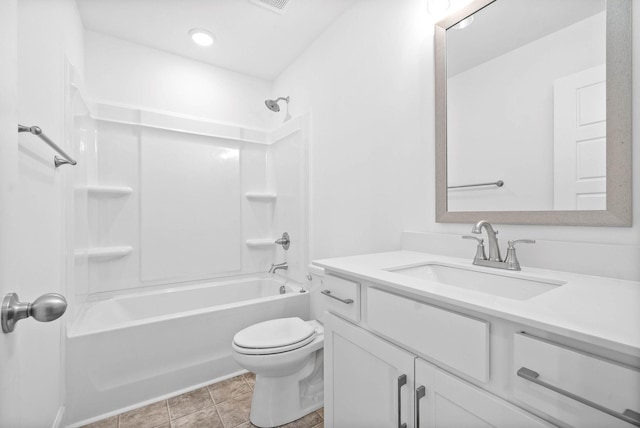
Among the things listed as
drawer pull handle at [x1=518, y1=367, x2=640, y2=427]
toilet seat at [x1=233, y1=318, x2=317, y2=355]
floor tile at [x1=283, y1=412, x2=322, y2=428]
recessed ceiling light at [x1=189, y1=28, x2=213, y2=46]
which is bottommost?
floor tile at [x1=283, y1=412, x2=322, y2=428]

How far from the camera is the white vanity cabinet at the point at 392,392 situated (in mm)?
651

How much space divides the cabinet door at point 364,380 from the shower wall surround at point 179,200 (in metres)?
1.20

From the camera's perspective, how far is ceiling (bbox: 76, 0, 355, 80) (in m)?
1.87

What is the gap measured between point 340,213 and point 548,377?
1479mm

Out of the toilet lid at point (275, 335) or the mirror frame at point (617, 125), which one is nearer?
the mirror frame at point (617, 125)

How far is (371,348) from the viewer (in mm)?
940

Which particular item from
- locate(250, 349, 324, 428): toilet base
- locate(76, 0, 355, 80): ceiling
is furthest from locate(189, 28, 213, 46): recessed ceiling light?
locate(250, 349, 324, 428): toilet base

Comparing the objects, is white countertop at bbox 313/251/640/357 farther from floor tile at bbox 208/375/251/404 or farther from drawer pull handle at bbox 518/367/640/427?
floor tile at bbox 208/375/251/404

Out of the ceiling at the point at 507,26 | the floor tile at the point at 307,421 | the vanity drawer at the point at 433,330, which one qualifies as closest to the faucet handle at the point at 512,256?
the vanity drawer at the point at 433,330

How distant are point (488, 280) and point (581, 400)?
0.53m

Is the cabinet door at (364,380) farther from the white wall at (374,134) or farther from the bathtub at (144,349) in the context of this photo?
the bathtub at (144,349)

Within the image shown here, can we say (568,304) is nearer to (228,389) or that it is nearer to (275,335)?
(275,335)

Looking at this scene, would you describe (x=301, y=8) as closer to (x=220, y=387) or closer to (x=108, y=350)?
(x=108, y=350)

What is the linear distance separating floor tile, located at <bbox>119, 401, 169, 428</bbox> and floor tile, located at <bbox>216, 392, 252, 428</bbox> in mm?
283
